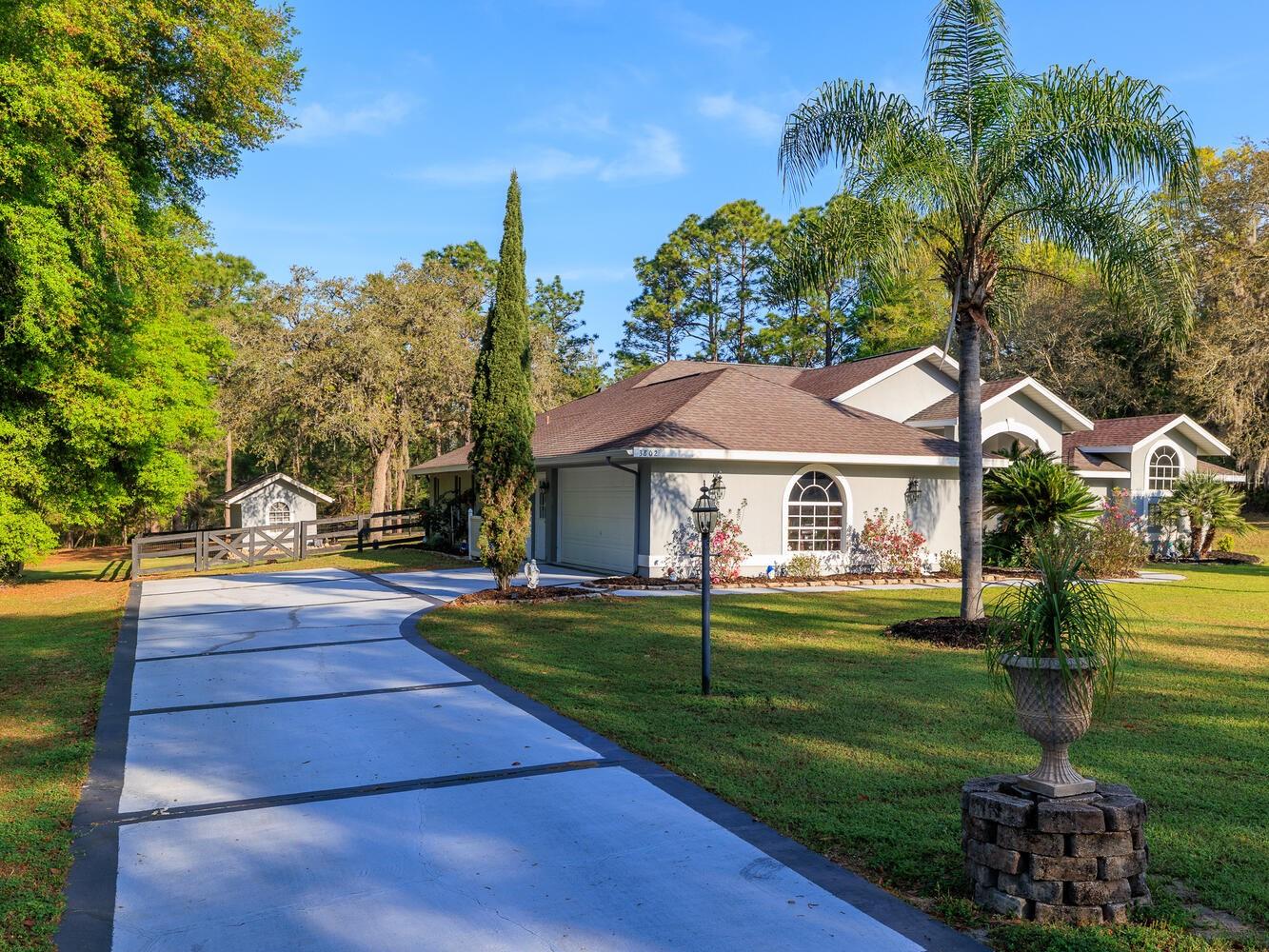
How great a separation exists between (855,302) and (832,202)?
105ft

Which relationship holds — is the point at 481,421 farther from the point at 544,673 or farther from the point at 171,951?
the point at 171,951

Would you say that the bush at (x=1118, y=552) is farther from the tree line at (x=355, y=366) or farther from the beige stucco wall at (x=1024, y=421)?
the tree line at (x=355, y=366)

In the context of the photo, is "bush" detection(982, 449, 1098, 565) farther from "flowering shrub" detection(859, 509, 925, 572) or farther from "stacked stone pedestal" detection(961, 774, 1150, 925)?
"stacked stone pedestal" detection(961, 774, 1150, 925)

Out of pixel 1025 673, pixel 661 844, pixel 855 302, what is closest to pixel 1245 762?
pixel 1025 673

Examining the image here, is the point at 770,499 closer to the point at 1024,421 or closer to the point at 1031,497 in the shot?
the point at 1031,497

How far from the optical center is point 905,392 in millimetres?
23469

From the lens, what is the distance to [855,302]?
139ft

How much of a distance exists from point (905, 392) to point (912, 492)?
5260 millimetres

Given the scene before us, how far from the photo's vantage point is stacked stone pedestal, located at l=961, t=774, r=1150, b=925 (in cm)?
360

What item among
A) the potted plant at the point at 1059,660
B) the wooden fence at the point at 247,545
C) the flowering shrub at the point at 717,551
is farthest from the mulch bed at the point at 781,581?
the wooden fence at the point at 247,545

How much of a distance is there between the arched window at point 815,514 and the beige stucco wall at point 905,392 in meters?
5.02

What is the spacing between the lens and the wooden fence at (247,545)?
22.8 m

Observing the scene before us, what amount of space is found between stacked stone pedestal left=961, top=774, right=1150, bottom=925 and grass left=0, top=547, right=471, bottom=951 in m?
4.01

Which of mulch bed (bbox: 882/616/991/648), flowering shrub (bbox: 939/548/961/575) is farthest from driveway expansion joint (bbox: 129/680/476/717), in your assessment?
flowering shrub (bbox: 939/548/961/575)
